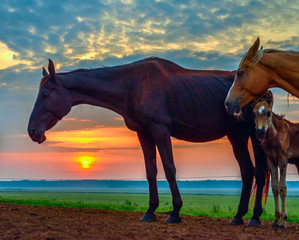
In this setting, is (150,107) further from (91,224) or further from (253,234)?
(253,234)

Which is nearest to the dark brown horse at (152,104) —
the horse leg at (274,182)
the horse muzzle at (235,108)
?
the horse leg at (274,182)

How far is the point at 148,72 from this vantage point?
9.30m

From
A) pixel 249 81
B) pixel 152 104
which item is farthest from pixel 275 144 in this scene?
pixel 152 104

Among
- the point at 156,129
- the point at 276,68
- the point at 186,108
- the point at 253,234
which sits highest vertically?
the point at 276,68

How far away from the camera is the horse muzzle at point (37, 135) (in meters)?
8.95

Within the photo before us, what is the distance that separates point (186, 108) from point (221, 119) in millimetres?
924

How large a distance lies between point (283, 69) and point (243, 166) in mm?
2912

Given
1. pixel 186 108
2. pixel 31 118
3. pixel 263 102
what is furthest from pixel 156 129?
pixel 31 118

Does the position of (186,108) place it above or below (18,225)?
above

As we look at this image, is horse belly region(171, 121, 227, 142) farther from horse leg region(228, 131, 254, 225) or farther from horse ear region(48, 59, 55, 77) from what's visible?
horse ear region(48, 59, 55, 77)

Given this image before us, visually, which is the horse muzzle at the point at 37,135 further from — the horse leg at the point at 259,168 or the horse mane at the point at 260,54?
the horse leg at the point at 259,168

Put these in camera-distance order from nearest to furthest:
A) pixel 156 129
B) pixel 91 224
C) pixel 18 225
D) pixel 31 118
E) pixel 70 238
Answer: pixel 70 238
pixel 18 225
pixel 91 224
pixel 156 129
pixel 31 118

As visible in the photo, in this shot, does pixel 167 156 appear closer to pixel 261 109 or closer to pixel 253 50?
pixel 261 109

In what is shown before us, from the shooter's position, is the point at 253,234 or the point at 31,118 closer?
the point at 253,234
